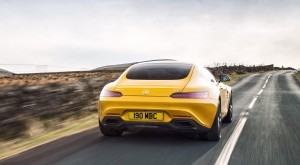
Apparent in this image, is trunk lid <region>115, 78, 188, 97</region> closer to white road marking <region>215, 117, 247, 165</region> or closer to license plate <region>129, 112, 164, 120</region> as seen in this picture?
license plate <region>129, 112, 164, 120</region>

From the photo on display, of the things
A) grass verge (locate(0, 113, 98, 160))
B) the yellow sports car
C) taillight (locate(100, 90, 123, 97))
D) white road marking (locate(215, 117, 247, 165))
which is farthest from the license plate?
grass verge (locate(0, 113, 98, 160))

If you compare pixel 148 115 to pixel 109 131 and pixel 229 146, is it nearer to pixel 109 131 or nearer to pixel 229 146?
pixel 109 131

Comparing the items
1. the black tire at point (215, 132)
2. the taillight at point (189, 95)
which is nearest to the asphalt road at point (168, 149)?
the black tire at point (215, 132)

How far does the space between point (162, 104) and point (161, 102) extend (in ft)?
0.12

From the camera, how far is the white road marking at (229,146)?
596 cm

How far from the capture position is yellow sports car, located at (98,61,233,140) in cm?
682

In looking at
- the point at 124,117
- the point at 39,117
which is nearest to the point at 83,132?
the point at 39,117

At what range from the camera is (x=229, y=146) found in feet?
23.3

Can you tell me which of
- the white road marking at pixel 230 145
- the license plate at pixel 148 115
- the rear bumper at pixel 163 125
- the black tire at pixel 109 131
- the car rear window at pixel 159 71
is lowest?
the white road marking at pixel 230 145

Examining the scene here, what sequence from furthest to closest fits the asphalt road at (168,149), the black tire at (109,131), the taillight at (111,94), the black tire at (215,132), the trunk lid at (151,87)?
the black tire at (109,131) < the black tire at (215,132) < the taillight at (111,94) < the trunk lid at (151,87) < the asphalt road at (168,149)

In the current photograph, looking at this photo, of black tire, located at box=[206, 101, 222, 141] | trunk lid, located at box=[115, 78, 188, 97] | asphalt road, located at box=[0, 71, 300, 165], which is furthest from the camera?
black tire, located at box=[206, 101, 222, 141]

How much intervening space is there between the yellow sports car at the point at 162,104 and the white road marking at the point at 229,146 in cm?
32

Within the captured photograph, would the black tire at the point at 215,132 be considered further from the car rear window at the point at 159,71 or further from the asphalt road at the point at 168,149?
the car rear window at the point at 159,71

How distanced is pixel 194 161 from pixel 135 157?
84cm
